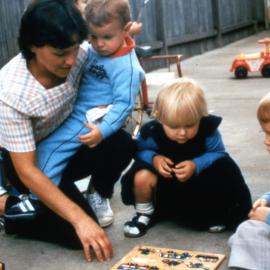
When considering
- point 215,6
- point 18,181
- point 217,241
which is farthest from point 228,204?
point 215,6

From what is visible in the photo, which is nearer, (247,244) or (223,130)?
(247,244)

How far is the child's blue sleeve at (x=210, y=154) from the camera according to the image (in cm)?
340

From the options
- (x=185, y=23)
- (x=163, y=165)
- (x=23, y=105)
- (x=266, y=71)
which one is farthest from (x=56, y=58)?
(x=185, y=23)

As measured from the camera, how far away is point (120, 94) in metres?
3.54

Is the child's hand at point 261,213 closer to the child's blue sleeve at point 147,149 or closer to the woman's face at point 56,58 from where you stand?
the child's blue sleeve at point 147,149

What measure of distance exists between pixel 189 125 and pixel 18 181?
923mm

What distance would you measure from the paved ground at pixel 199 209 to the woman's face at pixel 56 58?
2.71ft

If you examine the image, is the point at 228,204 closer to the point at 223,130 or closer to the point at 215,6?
the point at 223,130

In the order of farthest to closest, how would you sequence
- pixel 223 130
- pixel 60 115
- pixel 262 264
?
pixel 223 130 → pixel 60 115 → pixel 262 264

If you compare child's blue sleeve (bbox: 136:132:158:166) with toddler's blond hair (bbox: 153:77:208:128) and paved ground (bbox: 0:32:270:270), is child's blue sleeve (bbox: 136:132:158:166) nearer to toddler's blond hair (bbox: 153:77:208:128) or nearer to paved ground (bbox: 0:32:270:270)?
toddler's blond hair (bbox: 153:77:208:128)

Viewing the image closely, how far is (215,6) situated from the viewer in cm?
1405

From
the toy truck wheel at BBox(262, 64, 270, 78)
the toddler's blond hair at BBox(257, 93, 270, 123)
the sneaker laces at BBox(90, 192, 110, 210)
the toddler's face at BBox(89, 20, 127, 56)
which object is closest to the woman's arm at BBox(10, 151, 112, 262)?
the sneaker laces at BBox(90, 192, 110, 210)

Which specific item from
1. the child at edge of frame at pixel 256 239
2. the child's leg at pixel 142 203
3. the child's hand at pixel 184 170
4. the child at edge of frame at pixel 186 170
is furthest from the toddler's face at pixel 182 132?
the child at edge of frame at pixel 256 239

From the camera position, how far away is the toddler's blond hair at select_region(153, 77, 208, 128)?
3.27 meters
